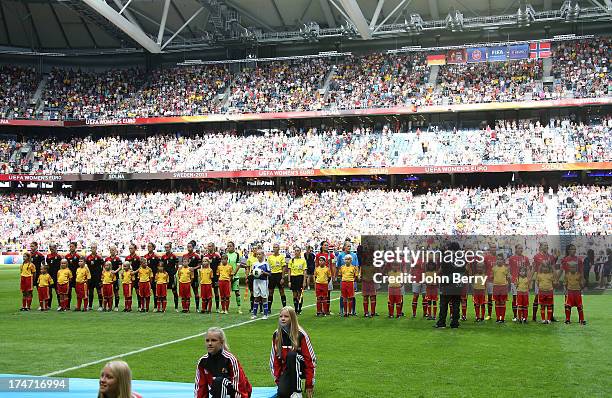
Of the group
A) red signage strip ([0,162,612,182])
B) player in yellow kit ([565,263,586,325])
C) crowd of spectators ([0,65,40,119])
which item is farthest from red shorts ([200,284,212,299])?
crowd of spectators ([0,65,40,119])

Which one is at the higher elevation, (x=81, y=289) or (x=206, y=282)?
(x=206, y=282)

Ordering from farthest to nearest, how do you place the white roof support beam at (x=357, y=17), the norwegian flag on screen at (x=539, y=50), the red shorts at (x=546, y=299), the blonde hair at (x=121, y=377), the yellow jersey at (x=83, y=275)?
1. the norwegian flag on screen at (x=539, y=50)
2. the white roof support beam at (x=357, y=17)
3. the yellow jersey at (x=83, y=275)
4. the red shorts at (x=546, y=299)
5. the blonde hair at (x=121, y=377)

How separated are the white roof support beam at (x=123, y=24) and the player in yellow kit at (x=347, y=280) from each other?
96.1ft

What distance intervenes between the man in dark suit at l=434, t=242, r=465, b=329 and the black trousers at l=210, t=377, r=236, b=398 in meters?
11.3

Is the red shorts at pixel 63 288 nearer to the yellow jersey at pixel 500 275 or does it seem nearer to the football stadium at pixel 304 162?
the football stadium at pixel 304 162

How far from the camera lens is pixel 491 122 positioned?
46781 mm

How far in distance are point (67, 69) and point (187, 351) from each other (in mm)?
50635

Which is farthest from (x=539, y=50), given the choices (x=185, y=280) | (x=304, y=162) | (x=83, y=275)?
(x=83, y=275)

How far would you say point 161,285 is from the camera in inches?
851

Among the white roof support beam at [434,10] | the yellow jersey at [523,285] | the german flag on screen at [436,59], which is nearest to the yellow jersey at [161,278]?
the yellow jersey at [523,285]

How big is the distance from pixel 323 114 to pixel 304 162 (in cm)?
367

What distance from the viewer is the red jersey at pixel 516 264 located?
63.2 feet

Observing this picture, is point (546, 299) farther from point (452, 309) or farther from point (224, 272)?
point (224, 272)

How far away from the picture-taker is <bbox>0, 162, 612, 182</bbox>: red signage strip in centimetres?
4150
